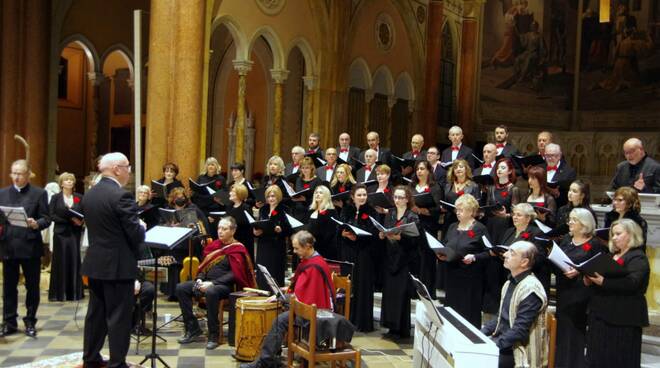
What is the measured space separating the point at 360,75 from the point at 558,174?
9.25m

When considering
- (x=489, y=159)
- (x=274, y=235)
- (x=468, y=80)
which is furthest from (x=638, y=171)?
(x=468, y=80)

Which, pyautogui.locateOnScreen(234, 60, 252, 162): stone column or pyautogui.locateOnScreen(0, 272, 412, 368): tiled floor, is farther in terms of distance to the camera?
pyautogui.locateOnScreen(234, 60, 252, 162): stone column

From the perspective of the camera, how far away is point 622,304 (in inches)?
232

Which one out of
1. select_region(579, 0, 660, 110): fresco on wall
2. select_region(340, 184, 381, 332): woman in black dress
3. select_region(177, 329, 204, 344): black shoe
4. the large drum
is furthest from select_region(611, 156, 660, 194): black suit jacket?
select_region(579, 0, 660, 110): fresco on wall

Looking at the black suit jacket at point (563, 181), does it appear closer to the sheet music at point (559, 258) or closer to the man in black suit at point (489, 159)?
the man in black suit at point (489, 159)

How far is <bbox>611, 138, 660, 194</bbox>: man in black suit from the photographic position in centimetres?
752

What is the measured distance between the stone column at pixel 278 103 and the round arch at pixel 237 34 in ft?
3.74

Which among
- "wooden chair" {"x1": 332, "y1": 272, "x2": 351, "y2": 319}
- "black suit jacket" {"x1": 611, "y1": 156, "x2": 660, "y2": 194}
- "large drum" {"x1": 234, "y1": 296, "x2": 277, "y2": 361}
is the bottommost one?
"large drum" {"x1": 234, "y1": 296, "x2": 277, "y2": 361}

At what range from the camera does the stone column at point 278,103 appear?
590 inches

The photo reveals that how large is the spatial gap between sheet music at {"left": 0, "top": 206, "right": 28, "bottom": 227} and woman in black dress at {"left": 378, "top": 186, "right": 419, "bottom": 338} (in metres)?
3.63

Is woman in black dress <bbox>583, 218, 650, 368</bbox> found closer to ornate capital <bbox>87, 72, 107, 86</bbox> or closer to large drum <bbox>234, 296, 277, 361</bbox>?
large drum <bbox>234, 296, 277, 361</bbox>

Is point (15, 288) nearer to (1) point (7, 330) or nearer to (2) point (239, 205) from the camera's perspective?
(1) point (7, 330)

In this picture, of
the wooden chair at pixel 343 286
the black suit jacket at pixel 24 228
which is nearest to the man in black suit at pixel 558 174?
the wooden chair at pixel 343 286

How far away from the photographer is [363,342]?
7.85 m
